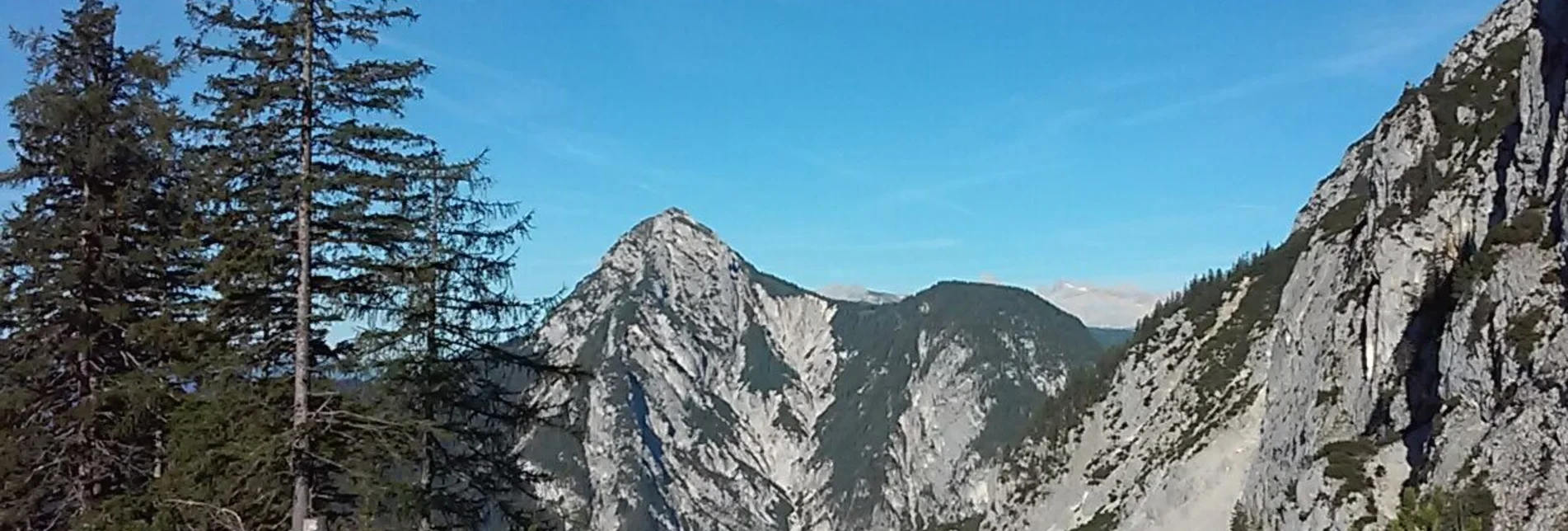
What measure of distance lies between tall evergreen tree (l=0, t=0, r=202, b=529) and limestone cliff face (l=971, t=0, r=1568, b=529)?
27.8m

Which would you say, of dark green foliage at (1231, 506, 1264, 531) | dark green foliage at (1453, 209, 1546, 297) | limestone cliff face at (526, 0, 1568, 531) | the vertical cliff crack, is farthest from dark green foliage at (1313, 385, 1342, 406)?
dark green foliage at (1453, 209, 1546, 297)

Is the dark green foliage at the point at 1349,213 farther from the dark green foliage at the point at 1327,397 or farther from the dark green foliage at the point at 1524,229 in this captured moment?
the dark green foliage at the point at 1524,229

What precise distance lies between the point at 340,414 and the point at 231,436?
4.17ft

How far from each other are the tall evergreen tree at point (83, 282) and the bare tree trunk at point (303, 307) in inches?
195

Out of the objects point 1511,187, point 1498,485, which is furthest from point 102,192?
point 1511,187

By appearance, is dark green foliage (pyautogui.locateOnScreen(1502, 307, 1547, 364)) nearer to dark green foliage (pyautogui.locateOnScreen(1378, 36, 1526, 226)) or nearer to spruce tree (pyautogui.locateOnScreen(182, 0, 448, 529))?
dark green foliage (pyautogui.locateOnScreen(1378, 36, 1526, 226))

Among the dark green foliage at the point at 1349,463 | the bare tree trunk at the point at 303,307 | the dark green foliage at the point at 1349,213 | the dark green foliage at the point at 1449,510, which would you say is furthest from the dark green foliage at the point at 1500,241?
the bare tree trunk at the point at 303,307

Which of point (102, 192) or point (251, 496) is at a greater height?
point (102, 192)

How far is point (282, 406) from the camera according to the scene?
577 inches

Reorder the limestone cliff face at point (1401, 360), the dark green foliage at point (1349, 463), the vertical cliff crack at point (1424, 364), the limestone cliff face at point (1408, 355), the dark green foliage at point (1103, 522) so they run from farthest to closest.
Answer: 1. the dark green foliage at point (1103, 522)
2. the dark green foliage at point (1349, 463)
3. the vertical cliff crack at point (1424, 364)
4. the limestone cliff face at point (1408, 355)
5. the limestone cliff face at point (1401, 360)

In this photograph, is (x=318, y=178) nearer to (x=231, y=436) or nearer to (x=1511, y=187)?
(x=231, y=436)

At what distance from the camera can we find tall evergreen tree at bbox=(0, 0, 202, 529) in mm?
18656

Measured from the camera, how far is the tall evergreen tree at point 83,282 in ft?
61.2

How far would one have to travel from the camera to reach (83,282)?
63.1 ft
